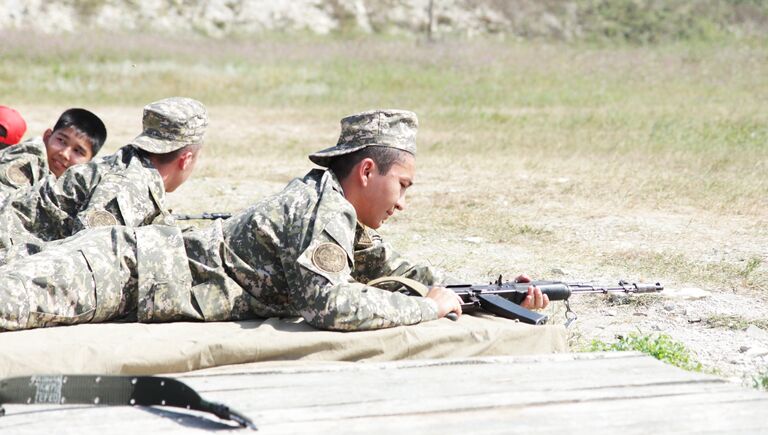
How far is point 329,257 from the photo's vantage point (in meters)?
4.20

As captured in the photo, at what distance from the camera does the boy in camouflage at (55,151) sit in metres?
6.52

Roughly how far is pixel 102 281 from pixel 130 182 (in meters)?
1.35

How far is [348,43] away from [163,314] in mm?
25854

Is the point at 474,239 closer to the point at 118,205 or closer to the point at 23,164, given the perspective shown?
the point at 23,164

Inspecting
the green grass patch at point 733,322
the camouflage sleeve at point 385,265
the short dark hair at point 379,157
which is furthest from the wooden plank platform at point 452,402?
the green grass patch at point 733,322

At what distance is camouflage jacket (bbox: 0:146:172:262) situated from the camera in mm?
5516

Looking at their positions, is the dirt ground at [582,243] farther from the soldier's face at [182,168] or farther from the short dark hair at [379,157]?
the soldier's face at [182,168]

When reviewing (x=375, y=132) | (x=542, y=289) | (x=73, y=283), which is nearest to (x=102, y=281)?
(x=73, y=283)

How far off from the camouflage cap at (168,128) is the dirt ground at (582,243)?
2.19 meters

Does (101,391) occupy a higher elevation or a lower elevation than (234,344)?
higher

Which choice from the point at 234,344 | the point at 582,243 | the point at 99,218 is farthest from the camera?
the point at 582,243

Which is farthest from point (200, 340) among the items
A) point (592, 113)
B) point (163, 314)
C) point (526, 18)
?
point (526, 18)

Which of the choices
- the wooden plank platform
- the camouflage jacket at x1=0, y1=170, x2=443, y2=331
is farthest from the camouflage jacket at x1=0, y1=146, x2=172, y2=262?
the wooden plank platform

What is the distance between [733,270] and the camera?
23.8ft
